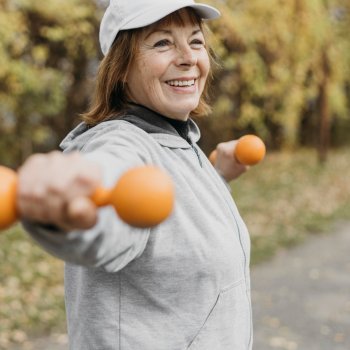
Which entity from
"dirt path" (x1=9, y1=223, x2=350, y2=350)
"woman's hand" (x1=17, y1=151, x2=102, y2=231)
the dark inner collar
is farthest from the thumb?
"dirt path" (x1=9, y1=223, x2=350, y2=350)

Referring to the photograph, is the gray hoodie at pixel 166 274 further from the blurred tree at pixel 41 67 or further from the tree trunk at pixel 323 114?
the tree trunk at pixel 323 114

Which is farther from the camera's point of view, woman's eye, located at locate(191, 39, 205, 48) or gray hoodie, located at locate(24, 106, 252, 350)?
woman's eye, located at locate(191, 39, 205, 48)

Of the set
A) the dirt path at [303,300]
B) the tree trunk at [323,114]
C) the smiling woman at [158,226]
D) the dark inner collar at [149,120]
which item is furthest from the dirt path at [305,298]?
the tree trunk at [323,114]

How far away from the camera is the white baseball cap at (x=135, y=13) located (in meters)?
1.47

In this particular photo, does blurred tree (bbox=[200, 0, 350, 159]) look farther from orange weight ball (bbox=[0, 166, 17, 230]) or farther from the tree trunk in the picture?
orange weight ball (bbox=[0, 166, 17, 230])

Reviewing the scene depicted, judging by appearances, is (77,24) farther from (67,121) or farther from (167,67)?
(167,67)

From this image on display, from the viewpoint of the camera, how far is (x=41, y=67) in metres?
8.08

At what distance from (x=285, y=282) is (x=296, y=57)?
589 centimetres

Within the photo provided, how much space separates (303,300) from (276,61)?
5930 millimetres

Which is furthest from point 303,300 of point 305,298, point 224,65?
point 224,65

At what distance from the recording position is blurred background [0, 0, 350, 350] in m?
5.45

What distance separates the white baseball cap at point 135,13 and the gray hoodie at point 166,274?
22 centimetres

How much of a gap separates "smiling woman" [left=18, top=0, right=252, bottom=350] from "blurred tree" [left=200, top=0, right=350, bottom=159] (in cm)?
688

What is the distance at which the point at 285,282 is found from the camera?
5305 millimetres
